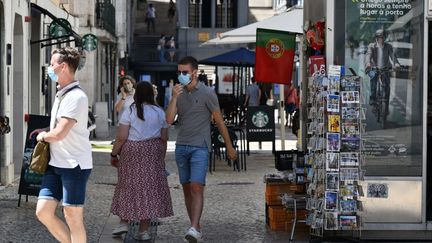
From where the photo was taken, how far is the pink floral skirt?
915 centimetres

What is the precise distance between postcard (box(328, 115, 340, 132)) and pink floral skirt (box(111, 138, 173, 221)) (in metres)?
1.67

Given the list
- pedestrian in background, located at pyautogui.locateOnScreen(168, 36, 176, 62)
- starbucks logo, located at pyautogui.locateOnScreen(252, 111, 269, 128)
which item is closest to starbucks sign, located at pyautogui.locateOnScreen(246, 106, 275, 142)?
starbucks logo, located at pyautogui.locateOnScreen(252, 111, 269, 128)

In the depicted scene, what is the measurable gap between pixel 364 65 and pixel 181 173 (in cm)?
205

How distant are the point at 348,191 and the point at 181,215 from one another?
3013mm

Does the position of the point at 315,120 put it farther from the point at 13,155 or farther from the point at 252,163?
the point at 252,163

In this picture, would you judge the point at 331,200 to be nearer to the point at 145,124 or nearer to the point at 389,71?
the point at 389,71

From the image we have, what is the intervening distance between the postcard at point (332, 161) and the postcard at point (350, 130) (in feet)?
0.64

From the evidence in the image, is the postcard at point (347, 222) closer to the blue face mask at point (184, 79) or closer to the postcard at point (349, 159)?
the postcard at point (349, 159)

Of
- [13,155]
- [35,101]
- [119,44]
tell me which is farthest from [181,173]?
[119,44]

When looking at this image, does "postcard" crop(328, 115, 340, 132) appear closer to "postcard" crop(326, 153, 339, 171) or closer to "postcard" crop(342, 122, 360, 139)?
"postcard" crop(342, 122, 360, 139)

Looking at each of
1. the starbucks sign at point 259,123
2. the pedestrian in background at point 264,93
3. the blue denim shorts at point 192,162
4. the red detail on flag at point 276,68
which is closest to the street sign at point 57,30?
the starbucks sign at point 259,123

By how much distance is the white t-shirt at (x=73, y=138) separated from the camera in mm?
7293

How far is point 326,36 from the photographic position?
Result: 30.0 ft

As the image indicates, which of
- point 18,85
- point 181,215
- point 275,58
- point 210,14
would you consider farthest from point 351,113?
point 210,14
